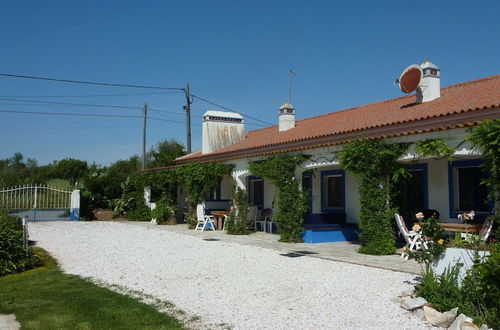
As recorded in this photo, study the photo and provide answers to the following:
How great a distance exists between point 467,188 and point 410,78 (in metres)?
4.99

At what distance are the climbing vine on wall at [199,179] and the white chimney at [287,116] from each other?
4473mm

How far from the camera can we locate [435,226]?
238 inches

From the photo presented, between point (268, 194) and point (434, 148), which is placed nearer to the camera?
point (434, 148)

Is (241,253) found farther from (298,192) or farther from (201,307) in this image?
(201,307)

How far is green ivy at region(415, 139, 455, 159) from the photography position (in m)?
9.00

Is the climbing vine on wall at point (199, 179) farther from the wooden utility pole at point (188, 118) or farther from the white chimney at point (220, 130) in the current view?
the wooden utility pole at point (188, 118)

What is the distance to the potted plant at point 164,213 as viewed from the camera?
67.9 ft

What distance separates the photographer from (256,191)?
61.8 feet

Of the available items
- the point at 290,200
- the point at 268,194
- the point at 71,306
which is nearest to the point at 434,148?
the point at 290,200

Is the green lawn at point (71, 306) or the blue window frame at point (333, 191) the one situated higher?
the blue window frame at point (333, 191)

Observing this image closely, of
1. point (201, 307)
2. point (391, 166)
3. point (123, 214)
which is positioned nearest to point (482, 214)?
point (391, 166)

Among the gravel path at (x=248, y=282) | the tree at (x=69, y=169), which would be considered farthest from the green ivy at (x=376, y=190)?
the tree at (x=69, y=169)

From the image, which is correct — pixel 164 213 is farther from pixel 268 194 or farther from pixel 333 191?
pixel 333 191

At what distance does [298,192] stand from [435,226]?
23.1 feet
